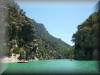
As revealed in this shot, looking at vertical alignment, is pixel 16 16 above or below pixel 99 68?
above

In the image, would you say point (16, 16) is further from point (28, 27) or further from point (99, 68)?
point (99, 68)

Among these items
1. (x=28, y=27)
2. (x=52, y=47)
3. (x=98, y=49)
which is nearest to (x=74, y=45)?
(x=28, y=27)

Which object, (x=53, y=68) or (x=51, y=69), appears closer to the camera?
(x=51, y=69)

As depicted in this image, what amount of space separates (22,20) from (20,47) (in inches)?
79.0

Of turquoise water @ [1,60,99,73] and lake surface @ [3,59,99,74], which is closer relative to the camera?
lake surface @ [3,59,99,74]

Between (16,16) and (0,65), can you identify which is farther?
(16,16)

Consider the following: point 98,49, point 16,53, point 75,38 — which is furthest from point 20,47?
point 98,49

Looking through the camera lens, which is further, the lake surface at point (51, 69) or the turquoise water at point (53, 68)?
the turquoise water at point (53, 68)

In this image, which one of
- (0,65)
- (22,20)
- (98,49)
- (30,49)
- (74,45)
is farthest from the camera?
(30,49)

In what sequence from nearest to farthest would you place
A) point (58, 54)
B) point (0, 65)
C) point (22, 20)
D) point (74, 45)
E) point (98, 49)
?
point (0, 65) → point (98, 49) → point (74, 45) → point (22, 20) → point (58, 54)

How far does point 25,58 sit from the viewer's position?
71.4 feet

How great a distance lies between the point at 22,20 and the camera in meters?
20.5

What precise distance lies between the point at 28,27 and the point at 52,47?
59.1ft

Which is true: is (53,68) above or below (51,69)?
below
